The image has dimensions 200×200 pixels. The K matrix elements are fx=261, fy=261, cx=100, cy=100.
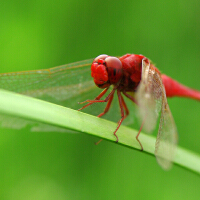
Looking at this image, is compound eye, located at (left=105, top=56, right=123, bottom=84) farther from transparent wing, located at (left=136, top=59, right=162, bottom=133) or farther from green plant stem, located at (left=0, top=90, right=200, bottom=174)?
green plant stem, located at (left=0, top=90, right=200, bottom=174)

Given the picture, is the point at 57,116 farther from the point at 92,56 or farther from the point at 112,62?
the point at 92,56

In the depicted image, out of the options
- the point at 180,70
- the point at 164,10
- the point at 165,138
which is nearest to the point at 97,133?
the point at 165,138

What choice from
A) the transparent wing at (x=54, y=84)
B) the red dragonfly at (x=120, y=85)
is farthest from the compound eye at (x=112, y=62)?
the transparent wing at (x=54, y=84)

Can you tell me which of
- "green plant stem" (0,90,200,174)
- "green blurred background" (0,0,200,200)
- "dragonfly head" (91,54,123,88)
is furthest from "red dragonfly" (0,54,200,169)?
"green blurred background" (0,0,200,200)

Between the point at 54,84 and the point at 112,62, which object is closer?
the point at 112,62

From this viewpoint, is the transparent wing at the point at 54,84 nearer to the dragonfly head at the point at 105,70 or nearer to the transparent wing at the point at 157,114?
the dragonfly head at the point at 105,70

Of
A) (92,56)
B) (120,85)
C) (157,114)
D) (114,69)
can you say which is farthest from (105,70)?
(92,56)
